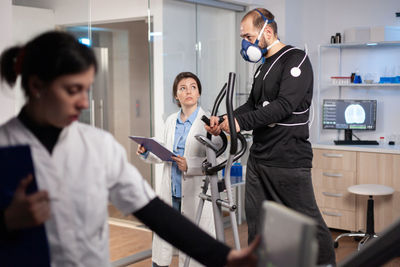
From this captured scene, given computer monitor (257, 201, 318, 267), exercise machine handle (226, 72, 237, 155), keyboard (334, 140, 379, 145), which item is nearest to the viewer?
computer monitor (257, 201, 318, 267)

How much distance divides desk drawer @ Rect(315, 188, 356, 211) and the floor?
0.88ft

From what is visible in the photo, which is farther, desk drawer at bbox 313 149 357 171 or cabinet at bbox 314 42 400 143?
cabinet at bbox 314 42 400 143

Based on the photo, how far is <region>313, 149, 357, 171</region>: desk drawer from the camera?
4385mm

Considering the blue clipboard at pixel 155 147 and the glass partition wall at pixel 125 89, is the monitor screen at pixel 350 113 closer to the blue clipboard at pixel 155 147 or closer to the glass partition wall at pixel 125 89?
the glass partition wall at pixel 125 89

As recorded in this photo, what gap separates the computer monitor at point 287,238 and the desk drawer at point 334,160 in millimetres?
3589

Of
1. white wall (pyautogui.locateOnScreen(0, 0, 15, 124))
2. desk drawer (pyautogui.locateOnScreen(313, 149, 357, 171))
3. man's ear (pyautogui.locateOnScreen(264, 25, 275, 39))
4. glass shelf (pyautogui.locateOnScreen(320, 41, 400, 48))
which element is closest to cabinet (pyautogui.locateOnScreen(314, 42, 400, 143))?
glass shelf (pyautogui.locateOnScreen(320, 41, 400, 48))

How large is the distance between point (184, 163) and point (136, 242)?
1.54 metres

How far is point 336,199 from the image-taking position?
4.46 meters

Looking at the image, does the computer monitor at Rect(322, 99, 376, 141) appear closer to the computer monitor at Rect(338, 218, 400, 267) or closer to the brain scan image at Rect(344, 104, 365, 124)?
the brain scan image at Rect(344, 104, 365, 124)

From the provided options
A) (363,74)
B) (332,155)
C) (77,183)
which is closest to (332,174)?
(332,155)

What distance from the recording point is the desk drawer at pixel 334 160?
438 centimetres

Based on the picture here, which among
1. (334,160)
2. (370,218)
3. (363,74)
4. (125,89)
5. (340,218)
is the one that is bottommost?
(340,218)

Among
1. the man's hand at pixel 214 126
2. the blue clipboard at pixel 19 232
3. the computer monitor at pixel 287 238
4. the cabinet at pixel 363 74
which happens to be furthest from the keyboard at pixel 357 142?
the blue clipboard at pixel 19 232

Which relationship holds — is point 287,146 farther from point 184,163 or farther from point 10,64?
point 10,64
